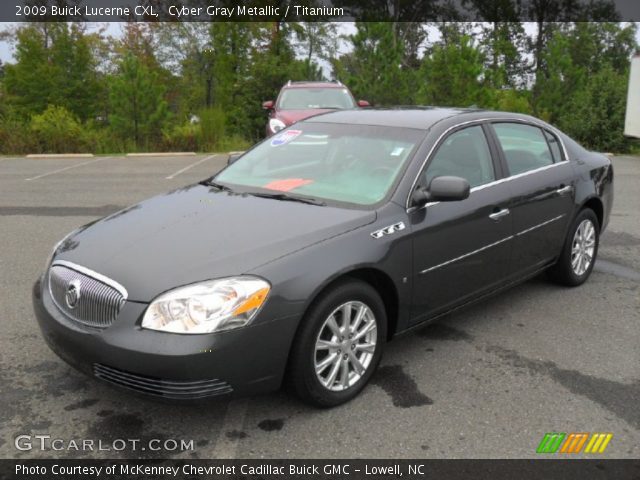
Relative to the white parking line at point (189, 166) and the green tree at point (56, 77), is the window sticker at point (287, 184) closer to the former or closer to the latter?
the white parking line at point (189, 166)

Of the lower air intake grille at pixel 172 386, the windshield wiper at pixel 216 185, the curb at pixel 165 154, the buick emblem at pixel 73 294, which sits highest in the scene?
the windshield wiper at pixel 216 185

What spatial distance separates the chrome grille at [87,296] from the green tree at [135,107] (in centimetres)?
1730

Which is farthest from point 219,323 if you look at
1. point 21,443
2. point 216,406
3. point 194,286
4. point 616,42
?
point 616,42

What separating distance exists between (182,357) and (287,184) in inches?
63.3

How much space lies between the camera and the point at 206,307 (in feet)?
9.99

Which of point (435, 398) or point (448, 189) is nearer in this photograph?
point (435, 398)

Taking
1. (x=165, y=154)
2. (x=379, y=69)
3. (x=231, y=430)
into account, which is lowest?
(x=231, y=430)

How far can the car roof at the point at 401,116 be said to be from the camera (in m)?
4.44

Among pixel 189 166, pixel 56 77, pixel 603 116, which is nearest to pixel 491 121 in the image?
pixel 189 166

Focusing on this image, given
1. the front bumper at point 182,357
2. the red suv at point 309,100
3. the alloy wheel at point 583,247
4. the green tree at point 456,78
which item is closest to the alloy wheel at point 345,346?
the front bumper at point 182,357

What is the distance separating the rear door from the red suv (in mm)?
8766

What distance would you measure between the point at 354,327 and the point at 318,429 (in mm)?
561

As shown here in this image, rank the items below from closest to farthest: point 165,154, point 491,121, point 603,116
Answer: point 491,121, point 165,154, point 603,116

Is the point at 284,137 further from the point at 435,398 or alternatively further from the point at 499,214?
the point at 435,398
